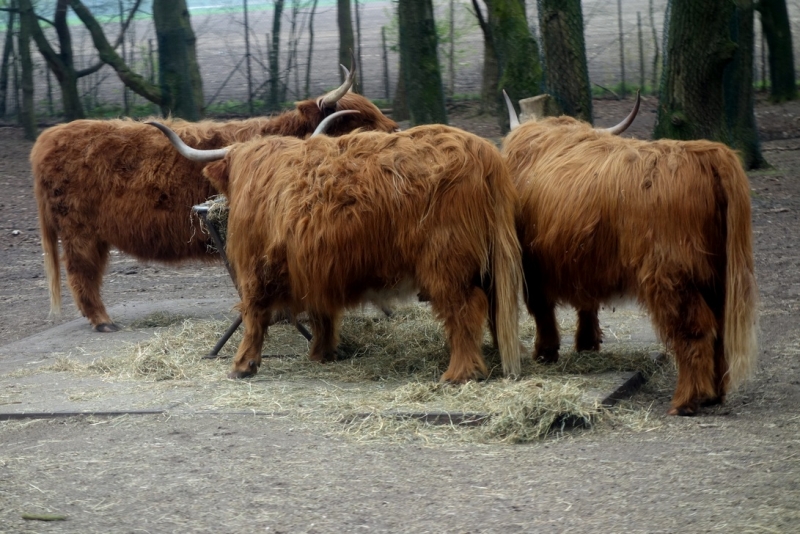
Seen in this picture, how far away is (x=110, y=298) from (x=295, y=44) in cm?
1008

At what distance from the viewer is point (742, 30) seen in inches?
521

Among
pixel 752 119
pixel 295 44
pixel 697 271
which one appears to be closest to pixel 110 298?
pixel 697 271

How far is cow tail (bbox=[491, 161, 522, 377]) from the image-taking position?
213 inches

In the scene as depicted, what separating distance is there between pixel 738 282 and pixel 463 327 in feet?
4.79

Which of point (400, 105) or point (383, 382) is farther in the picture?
point (400, 105)

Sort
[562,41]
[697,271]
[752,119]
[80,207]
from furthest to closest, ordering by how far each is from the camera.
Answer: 1. [752,119]
2. [562,41]
3. [80,207]
4. [697,271]

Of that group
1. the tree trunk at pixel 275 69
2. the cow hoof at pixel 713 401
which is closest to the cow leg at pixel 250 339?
the cow hoof at pixel 713 401

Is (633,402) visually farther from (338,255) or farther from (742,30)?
(742,30)

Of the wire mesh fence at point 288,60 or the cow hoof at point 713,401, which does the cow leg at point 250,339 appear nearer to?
the cow hoof at point 713,401

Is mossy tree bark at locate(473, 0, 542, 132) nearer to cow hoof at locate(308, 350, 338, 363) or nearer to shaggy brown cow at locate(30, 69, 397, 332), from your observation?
shaggy brown cow at locate(30, 69, 397, 332)

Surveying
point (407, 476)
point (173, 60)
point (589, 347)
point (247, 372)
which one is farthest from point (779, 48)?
point (407, 476)

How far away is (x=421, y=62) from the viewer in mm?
12047

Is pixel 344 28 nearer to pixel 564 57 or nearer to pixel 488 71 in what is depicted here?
pixel 488 71

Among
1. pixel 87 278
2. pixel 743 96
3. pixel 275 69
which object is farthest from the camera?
pixel 275 69
